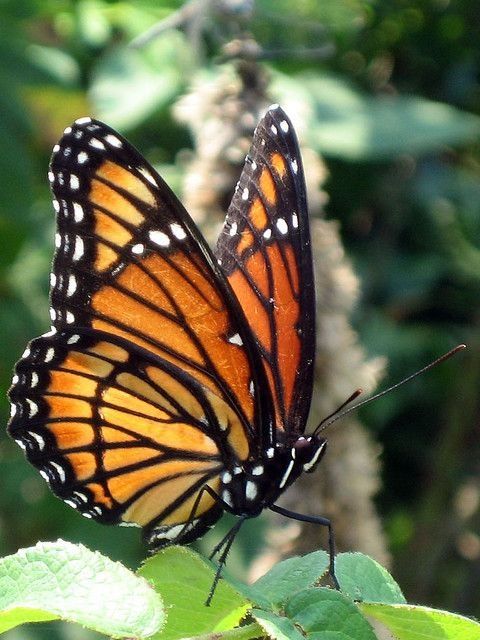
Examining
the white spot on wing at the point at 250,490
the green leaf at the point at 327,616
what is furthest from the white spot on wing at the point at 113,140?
the green leaf at the point at 327,616

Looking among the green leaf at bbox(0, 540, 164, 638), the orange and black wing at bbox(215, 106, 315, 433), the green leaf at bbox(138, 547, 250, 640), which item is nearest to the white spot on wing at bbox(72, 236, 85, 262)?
the orange and black wing at bbox(215, 106, 315, 433)

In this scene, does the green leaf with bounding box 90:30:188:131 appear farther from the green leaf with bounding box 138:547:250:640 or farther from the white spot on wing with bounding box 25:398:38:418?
the green leaf with bounding box 138:547:250:640

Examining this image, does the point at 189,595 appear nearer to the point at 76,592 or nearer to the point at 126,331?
the point at 76,592

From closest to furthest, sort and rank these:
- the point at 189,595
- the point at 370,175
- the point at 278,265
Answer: the point at 189,595, the point at 278,265, the point at 370,175

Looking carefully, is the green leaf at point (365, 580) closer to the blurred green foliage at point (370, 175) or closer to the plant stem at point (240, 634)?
the plant stem at point (240, 634)

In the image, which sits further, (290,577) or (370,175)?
(370,175)

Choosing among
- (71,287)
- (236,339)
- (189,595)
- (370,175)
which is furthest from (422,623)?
(370,175)
